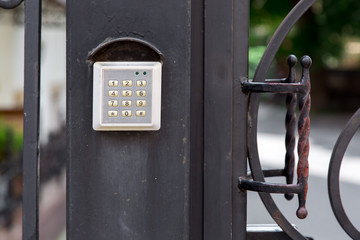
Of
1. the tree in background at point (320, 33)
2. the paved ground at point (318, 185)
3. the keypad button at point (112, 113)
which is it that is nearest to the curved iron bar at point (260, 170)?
the keypad button at point (112, 113)

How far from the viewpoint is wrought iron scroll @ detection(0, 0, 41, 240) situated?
1.47 meters

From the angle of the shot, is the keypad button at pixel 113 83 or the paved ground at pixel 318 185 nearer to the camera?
the keypad button at pixel 113 83

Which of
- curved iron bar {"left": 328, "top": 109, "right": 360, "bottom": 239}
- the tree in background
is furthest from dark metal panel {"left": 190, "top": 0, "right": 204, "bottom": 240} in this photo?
the tree in background

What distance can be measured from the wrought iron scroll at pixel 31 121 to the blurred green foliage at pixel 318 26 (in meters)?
15.6

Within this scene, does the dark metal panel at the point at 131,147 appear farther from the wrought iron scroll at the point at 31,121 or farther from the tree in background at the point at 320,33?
the tree in background at the point at 320,33

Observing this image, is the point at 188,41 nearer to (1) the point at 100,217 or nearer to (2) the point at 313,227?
(1) the point at 100,217

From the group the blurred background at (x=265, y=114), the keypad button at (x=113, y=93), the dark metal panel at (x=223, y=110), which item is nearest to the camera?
the keypad button at (x=113, y=93)

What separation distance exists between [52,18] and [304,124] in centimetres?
732

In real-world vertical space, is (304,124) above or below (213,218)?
above

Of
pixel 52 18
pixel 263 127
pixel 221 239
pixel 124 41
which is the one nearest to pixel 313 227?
pixel 221 239

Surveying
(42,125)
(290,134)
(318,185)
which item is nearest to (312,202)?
(318,185)

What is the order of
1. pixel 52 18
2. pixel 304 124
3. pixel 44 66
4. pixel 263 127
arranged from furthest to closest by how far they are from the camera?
pixel 263 127 < pixel 44 66 < pixel 52 18 < pixel 304 124

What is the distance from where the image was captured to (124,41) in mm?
1451

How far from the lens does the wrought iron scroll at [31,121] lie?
147cm
